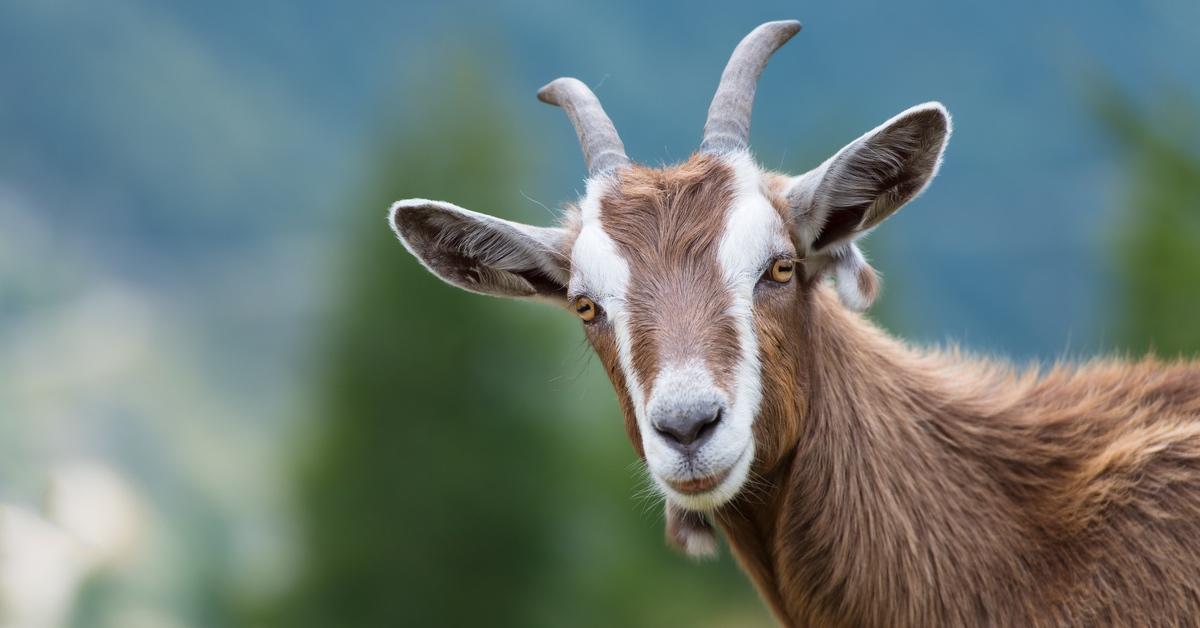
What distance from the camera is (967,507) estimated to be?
242 inches

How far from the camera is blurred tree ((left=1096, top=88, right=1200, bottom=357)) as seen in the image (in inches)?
1150

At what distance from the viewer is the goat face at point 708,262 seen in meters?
5.45

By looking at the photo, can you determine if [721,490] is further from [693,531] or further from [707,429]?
[693,531]

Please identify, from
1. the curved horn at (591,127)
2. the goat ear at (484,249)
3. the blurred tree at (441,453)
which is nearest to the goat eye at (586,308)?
the goat ear at (484,249)

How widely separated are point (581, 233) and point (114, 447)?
2559 cm

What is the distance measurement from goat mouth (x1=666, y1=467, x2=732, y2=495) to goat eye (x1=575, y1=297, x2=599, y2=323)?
99 centimetres

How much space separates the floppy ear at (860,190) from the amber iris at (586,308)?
0.99 m

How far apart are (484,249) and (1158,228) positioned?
91.2 ft

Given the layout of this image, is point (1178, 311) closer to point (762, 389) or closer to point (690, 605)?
point (690, 605)

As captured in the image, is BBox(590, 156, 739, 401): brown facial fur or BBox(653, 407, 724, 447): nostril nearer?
BBox(653, 407, 724, 447): nostril

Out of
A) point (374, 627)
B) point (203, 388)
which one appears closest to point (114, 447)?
point (374, 627)

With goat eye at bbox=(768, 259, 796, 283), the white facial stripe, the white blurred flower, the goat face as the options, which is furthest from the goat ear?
the white blurred flower

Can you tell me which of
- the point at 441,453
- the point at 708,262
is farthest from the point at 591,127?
the point at 441,453

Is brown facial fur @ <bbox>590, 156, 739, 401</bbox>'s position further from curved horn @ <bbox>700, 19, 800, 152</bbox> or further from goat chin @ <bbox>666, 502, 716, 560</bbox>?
goat chin @ <bbox>666, 502, 716, 560</bbox>
